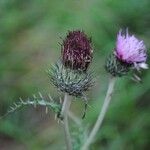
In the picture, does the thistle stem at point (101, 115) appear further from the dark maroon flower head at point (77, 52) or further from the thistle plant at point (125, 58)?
the dark maroon flower head at point (77, 52)

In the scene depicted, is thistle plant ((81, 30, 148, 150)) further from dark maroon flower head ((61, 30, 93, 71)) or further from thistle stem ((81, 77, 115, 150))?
dark maroon flower head ((61, 30, 93, 71))

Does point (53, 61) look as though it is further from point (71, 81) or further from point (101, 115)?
point (71, 81)

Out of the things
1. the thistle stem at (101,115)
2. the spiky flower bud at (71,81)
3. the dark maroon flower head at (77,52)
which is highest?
the dark maroon flower head at (77,52)

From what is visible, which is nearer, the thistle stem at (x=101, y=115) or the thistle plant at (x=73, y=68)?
the thistle plant at (x=73, y=68)

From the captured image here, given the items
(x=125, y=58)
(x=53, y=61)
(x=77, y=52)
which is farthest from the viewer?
(x=53, y=61)

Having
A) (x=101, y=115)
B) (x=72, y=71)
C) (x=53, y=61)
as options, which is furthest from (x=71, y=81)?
(x=53, y=61)

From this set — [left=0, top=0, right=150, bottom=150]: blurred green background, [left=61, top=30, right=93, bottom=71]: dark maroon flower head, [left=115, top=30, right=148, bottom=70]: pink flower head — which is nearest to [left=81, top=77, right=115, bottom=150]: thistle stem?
[left=115, top=30, right=148, bottom=70]: pink flower head

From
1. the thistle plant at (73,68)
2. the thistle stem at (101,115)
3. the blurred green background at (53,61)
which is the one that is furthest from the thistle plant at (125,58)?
the blurred green background at (53,61)

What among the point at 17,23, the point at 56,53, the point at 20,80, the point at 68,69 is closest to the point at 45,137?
the point at 20,80
